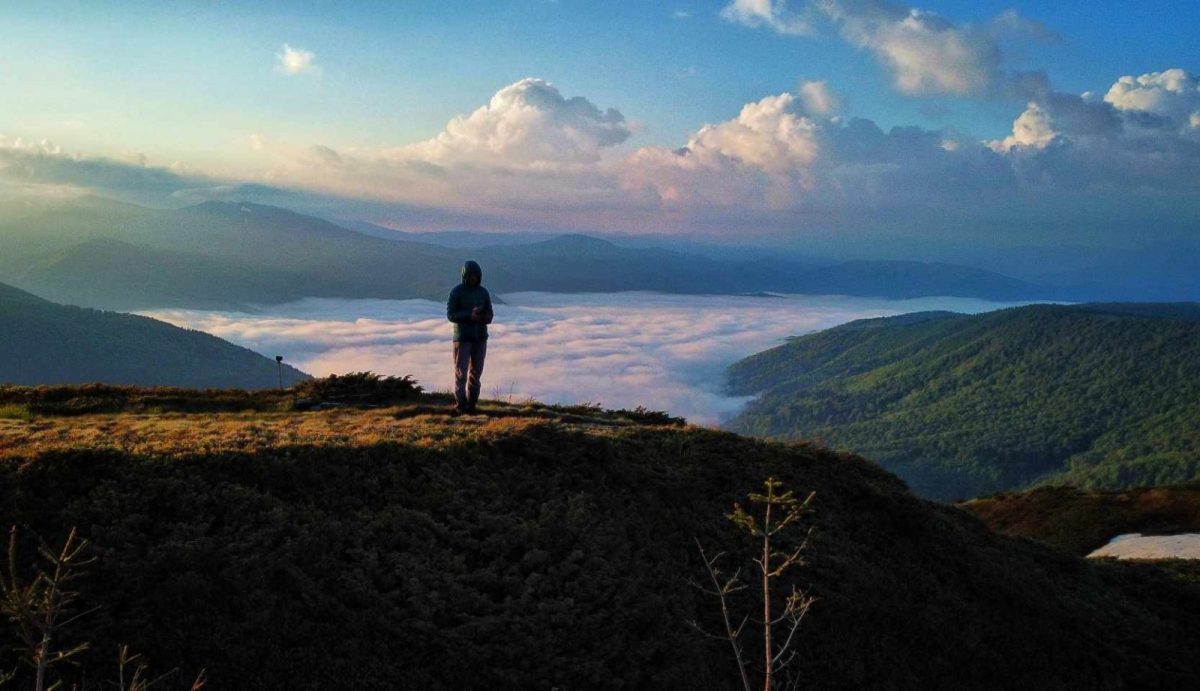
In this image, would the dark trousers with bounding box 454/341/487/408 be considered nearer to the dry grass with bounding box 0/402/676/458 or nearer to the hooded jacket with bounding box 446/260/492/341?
the hooded jacket with bounding box 446/260/492/341

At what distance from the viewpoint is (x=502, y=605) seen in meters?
10.5

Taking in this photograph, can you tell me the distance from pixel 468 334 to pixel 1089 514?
44.4m

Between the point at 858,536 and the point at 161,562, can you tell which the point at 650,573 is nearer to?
the point at 858,536

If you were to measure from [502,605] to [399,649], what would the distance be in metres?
1.59

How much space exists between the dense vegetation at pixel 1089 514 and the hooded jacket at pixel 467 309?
110 feet

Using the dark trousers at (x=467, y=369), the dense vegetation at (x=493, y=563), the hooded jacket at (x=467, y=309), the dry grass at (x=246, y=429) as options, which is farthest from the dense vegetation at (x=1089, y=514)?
the dry grass at (x=246, y=429)

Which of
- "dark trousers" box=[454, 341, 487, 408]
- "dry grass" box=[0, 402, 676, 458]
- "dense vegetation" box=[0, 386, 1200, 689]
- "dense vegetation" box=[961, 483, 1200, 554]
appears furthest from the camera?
"dense vegetation" box=[961, 483, 1200, 554]

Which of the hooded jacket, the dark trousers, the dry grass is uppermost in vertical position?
the hooded jacket

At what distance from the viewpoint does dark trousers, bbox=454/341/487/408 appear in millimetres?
19156

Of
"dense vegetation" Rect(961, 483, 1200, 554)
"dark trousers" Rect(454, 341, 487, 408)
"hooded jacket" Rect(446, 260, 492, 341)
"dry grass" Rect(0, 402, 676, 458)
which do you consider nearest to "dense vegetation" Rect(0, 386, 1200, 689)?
"dry grass" Rect(0, 402, 676, 458)

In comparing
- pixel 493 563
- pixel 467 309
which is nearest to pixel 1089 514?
pixel 467 309

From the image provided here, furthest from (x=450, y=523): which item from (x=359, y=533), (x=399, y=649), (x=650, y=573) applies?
(x=650, y=573)

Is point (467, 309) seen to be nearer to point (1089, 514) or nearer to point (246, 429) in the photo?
point (246, 429)

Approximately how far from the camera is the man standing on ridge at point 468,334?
755 inches
